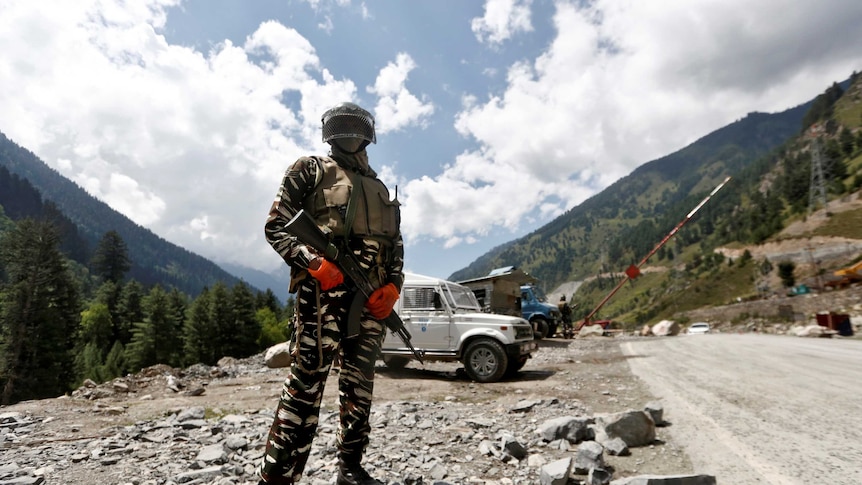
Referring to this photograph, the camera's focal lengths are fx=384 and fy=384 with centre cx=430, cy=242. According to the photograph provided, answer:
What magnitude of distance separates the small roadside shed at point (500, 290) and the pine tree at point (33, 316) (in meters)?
29.3

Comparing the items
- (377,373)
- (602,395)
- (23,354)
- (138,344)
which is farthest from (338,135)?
(138,344)

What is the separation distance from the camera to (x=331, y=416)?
4621 mm

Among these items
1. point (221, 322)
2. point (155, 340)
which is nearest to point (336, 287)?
point (221, 322)

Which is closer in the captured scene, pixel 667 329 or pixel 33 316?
pixel 33 316

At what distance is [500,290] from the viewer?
1606 cm

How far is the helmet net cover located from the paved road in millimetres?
3325

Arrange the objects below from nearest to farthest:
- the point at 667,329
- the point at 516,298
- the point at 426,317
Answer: the point at 426,317, the point at 516,298, the point at 667,329

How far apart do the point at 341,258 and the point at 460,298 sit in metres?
7.49

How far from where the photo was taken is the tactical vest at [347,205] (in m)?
2.60

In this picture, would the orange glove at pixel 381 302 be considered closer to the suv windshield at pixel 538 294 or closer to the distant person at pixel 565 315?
the suv windshield at pixel 538 294

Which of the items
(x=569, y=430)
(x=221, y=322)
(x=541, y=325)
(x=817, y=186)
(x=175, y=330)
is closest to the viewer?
(x=569, y=430)

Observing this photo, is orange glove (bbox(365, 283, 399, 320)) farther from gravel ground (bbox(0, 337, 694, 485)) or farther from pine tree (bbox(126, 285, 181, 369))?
pine tree (bbox(126, 285, 181, 369))

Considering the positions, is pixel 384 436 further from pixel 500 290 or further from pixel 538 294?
pixel 538 294

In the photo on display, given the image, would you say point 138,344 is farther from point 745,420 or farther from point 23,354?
point 745,420
